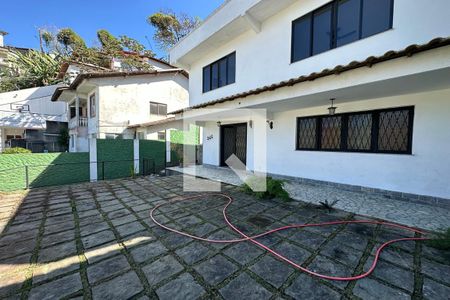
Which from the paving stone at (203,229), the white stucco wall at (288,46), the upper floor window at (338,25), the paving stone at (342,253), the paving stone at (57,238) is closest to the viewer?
the paving stone at (342,253)

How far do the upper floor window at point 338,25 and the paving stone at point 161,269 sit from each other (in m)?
5.76

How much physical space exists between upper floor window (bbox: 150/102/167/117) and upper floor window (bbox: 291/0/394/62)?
10713 mm

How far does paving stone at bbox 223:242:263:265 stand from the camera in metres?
→ 2.40

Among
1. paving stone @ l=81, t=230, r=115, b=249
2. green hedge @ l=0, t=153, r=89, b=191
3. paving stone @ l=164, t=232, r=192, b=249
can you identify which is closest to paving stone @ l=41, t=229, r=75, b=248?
paving stone @ l=81, t=230, r=115, b=249

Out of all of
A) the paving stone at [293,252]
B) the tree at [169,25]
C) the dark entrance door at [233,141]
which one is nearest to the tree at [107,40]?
the tree at [169,25]

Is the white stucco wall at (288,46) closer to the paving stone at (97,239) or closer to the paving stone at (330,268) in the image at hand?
the paving stone at (330,268)

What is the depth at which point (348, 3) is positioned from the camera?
180 inches

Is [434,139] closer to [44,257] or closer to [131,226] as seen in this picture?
[131,226]

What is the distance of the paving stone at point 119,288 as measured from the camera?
6.02ft

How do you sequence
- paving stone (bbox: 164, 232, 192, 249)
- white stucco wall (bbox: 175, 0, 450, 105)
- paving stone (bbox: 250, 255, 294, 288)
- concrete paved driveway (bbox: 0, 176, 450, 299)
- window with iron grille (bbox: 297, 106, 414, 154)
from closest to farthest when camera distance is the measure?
concrete paved driveway (bbox: 0, 176, 450, 299) < paving stone (bbox: 250, 255, 294, 288) < paving stone (bbox: 164, 232, 192, 249) < white stucco wall (bbox: 175, 0, 450, 105) < window with iron grille (bbox: 297, 106, 414, 154)

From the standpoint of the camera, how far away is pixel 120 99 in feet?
39.7

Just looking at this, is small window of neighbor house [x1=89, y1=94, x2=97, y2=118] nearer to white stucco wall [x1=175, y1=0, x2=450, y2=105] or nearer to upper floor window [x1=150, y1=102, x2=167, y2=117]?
upper floor window [x1=150, y1=102, x2=167, y2=117]

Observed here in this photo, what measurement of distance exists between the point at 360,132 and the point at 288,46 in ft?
10.6

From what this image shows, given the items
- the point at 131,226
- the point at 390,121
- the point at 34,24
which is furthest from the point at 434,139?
the point at 34,24
